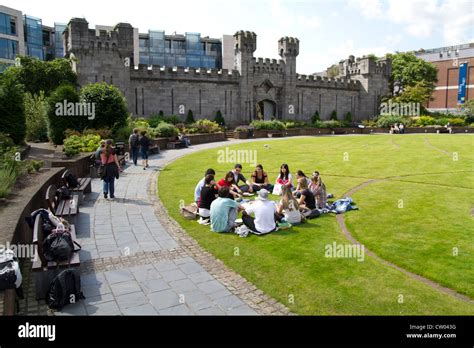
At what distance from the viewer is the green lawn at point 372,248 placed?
20.5 feet

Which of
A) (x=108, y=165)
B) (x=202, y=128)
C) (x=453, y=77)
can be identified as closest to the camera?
(x=108, y=165)

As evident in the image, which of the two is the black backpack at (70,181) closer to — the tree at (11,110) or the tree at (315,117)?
the tree at (11,110)

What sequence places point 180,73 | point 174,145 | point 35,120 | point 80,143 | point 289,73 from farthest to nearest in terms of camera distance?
point 289,73, point 180,73, point 174,145, point 35,120, point 80,143

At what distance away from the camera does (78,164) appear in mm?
15656

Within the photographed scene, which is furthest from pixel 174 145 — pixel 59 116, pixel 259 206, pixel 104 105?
pixel 259 206

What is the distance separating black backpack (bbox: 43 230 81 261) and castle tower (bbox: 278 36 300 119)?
42915 millimetres

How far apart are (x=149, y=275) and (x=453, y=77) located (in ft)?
266

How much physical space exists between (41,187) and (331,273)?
26.4ft

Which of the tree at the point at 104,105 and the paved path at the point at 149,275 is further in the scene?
the tree at the point at 104,105

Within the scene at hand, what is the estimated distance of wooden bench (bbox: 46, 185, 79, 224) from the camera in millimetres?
9042

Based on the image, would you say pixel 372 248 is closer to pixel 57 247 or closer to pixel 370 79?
pixel 57 247

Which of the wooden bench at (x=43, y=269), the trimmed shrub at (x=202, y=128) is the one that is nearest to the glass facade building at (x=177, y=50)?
the trimmed shrub at (x=202, y=128)

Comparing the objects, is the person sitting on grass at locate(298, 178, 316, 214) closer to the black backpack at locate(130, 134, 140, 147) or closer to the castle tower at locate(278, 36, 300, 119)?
the black backpack at locate(130, 134, 140, 147)

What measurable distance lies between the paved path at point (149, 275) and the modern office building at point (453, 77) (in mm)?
73064
